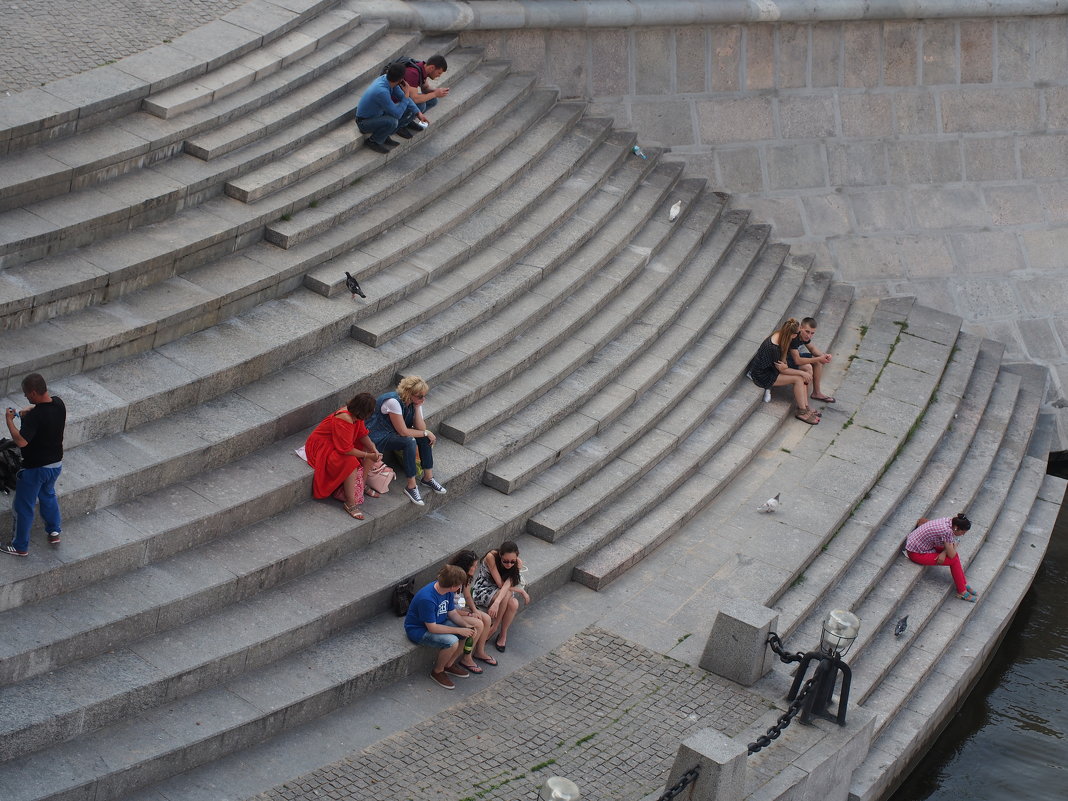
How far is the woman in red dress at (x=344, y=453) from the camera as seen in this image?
1074 centimetres

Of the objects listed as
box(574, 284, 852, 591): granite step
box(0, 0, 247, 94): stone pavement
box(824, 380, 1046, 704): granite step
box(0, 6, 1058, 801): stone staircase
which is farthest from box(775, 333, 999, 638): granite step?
box(0, 0, 247, 94): stone pavement

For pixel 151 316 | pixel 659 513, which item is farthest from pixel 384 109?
pixel 659 513

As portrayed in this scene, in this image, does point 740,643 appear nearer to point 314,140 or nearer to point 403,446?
point 403,446

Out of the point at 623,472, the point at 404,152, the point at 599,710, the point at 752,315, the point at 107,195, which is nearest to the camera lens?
the point at 599,710

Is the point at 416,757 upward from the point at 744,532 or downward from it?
downward

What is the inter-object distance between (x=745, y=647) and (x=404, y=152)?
628 cm

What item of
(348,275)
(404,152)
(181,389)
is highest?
(404,152)

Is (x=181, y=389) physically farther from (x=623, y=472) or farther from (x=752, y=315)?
(x=752, y=315)

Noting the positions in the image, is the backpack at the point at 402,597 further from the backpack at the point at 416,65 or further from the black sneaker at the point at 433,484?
the backpack at the point at 416,65

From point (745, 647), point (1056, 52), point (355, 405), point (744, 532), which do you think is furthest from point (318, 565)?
point (1056, 52)

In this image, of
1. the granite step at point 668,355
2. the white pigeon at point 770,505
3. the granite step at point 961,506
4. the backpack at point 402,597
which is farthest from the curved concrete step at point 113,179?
the granite step at point 961,506

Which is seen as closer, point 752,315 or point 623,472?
point 623,472

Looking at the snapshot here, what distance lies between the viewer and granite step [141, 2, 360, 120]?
1288cm

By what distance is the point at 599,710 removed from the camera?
419 inches
